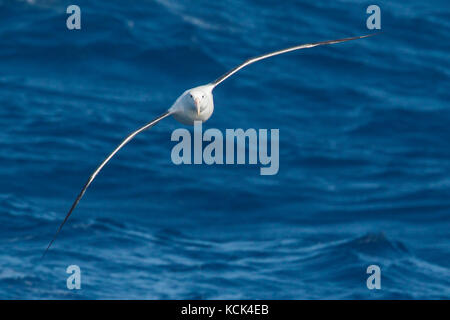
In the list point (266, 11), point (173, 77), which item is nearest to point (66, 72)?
point (173, 77)

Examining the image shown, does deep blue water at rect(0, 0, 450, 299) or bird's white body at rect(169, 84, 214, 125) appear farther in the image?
deep blue water at rect(0, 0, 450, 299)

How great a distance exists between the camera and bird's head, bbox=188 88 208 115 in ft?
59.6

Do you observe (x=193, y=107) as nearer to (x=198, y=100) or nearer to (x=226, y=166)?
(x=198, y=100)

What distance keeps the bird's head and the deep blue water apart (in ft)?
33.6

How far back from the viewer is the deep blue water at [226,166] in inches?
1142

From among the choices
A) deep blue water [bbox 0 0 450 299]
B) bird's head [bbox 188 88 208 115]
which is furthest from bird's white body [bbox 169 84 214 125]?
deep blue water [bbox 0 0 450 299]

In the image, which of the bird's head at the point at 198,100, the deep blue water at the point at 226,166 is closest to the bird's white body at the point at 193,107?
the bird's head at the point at 198,100

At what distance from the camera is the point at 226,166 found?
109ft

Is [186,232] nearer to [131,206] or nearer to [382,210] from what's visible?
[131,206]

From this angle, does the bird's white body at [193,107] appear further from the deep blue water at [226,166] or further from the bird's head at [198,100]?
the deep blue water at [226,166]

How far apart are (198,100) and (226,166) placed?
15106 millimetres

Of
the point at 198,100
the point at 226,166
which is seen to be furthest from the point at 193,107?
the point at 226,166

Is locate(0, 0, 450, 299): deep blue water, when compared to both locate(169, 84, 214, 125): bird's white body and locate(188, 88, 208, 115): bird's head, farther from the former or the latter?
locate(188, 88, 208, 115): bird's head

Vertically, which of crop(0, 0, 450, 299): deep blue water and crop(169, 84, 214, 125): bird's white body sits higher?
crop(0, 0, 450, 299): deep blue water
